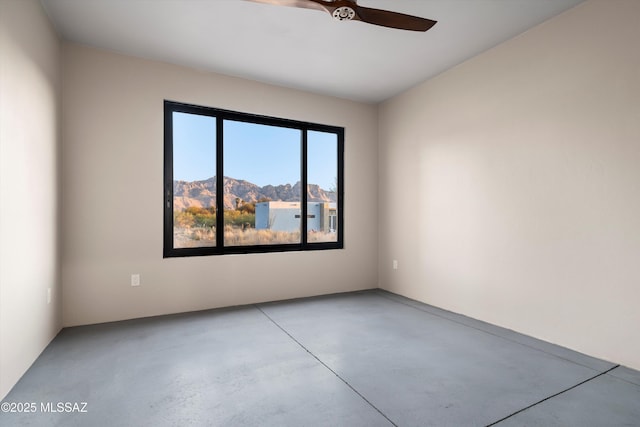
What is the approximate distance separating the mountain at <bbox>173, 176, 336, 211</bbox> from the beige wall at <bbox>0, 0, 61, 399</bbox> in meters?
1.06

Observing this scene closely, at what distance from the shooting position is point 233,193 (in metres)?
3.80

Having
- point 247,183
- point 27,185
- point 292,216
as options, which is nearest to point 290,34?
point 247,183

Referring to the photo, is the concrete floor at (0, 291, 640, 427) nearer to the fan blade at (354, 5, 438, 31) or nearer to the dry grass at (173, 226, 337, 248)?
the dry grass at (173, 226, 337, 248)

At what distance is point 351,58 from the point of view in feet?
10.7

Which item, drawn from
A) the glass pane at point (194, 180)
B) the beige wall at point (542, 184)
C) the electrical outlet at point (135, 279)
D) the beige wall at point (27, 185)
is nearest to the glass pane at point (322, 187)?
the beige wall at point (542, 184)

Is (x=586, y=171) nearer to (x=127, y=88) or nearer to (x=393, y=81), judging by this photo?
(x=393, y=81)

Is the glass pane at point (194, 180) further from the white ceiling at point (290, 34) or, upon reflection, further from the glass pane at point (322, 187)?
the glass pane at point (322, 187)

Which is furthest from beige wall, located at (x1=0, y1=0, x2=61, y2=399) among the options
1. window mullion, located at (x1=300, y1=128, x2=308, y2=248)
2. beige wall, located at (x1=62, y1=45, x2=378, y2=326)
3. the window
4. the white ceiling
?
window mullion, located at (x1=300, y1=128, x2=308, y2=248)

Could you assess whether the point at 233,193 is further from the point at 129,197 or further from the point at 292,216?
the point at 129,197

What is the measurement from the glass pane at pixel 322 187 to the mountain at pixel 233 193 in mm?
14

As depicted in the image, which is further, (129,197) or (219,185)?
(219,185)

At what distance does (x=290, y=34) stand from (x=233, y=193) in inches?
71.1

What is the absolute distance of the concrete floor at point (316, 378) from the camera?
1671 mm

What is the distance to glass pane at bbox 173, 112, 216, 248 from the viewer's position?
3.47 meters
